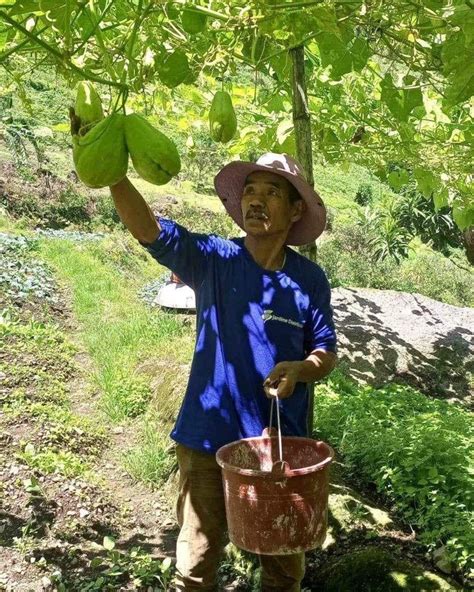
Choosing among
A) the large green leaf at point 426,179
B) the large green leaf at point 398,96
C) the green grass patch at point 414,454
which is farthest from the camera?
the large green leaf at point 426,179

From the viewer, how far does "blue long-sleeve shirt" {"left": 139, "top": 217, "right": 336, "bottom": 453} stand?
2.24m

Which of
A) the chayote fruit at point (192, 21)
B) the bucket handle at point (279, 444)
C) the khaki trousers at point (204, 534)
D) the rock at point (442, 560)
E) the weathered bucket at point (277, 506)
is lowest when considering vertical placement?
the rock at point (442, 560)

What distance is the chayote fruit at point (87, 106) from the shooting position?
4.92 feet

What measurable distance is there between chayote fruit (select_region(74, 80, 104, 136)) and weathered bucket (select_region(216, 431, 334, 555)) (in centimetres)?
96

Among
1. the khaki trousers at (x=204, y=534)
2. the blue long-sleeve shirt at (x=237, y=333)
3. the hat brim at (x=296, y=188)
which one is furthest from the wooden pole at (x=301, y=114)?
the khaki trousers at (x=204, y=534)

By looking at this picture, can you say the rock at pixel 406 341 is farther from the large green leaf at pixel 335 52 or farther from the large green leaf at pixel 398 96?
the large green leaf at pixel 335 52

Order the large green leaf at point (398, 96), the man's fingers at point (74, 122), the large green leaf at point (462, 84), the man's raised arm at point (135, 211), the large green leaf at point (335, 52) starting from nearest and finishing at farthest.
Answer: the man's fingers at point (74, 122)
the large green leaf at point (462, 84)
the man's raised arm at point (135, 211)
the large green leaf at point (335, 52)
the large green leaf at point (398, 96)

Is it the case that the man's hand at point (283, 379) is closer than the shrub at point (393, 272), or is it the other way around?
the man's hand at point (283, 379)

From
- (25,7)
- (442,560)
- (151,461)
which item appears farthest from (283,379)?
(151,461)

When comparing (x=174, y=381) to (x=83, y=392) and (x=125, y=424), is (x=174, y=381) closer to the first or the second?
(x=125, y=424)

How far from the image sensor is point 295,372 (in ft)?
7.02

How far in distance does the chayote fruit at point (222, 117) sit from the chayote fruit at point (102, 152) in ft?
2.48

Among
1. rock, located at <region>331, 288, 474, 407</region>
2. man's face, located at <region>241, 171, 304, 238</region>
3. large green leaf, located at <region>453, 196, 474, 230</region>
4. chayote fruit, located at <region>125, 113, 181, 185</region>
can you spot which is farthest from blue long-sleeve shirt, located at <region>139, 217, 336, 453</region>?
rock, located at <region>331, 288, 474, 407</region>

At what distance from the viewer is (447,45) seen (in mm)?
1864
